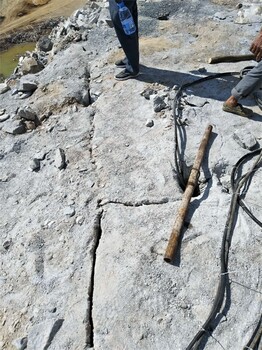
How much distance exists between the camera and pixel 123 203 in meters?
3.39

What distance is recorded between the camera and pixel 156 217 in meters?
3.24

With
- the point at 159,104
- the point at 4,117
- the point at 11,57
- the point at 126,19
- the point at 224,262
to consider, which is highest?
the point at 126,19

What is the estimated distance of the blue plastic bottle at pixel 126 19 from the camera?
4.10 meters

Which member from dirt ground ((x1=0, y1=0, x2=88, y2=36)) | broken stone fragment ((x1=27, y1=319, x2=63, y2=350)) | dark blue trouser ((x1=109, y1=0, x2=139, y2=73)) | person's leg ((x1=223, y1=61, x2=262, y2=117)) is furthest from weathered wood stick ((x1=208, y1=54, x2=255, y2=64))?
dirt ground ((x1=0, y1=0, x2=88, y2=36))

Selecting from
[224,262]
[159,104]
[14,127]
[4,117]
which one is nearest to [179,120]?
[159,104]

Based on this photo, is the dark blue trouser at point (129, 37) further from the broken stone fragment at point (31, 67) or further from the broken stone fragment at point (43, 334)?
the broken stone fragment at point (43, 334)

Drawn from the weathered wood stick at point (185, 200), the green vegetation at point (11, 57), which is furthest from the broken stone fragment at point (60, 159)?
the green vegetation at point (11, 57)

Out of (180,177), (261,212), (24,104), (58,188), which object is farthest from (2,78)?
(261,212)

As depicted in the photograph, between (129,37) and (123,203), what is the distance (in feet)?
5.97

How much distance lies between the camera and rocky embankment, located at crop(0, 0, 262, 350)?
272cm

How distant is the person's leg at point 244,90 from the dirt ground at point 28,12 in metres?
6.03

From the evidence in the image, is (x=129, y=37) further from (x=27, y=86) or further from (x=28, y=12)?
(x=28, y=12)

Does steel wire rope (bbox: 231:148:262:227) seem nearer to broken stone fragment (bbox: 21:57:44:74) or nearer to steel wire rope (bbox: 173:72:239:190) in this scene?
steel wire rope (bbox: 173:72:239:190)

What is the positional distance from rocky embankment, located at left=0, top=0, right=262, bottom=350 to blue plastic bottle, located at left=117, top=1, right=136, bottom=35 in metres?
0.56
